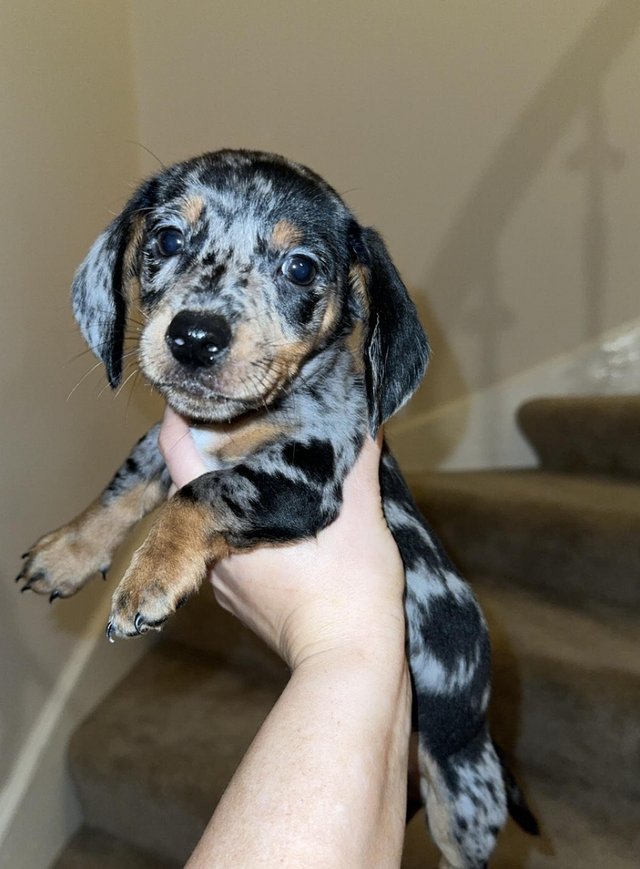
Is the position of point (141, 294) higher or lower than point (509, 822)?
higher

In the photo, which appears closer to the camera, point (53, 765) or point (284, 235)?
point (284, 235)

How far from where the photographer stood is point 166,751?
3.01 metres

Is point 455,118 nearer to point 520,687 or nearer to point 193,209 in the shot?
point 193,209

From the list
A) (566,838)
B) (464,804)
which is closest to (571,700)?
(566,838)

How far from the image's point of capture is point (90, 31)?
331 cm

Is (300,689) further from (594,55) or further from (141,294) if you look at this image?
(594,55)

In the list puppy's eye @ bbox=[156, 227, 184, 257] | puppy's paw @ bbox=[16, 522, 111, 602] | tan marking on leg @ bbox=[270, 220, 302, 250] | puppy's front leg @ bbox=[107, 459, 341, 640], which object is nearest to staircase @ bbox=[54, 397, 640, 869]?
puppy's paw @ bbox=[16, 522, 111, 602]

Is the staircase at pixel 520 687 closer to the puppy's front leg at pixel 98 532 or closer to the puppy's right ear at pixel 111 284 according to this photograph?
the puppy's front leg at pixel 98 532

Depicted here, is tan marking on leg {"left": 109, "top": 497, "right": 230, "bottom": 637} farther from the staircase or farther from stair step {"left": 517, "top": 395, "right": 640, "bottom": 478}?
stair step {"left": 517, "top": 395, "right": 640, "bottom": 478}

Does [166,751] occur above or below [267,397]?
below

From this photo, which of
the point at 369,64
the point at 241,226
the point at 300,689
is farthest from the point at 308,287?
the point at 369,64

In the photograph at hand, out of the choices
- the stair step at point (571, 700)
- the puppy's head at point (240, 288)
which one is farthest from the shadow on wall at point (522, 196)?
the puppy's head at point (240, 288)

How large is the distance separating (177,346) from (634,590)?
2345 millimetres

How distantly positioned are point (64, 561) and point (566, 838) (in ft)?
6.22
